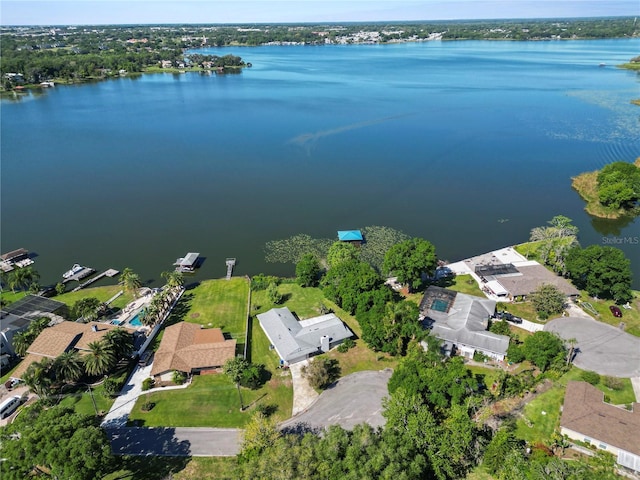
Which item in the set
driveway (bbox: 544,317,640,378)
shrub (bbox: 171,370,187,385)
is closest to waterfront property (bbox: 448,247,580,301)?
driveway (bbox: 544,317,640,378)

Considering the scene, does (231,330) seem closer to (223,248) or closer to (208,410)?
(208,410)

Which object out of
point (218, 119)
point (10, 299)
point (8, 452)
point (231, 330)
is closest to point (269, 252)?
point (231, 330)

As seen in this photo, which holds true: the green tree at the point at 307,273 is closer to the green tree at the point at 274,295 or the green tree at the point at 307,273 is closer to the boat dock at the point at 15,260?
the green tree at the point at 274,295

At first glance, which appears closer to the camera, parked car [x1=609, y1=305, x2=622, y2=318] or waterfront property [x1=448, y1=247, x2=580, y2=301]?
parked car [x1=609, y1=305, x2=622, y2=318]

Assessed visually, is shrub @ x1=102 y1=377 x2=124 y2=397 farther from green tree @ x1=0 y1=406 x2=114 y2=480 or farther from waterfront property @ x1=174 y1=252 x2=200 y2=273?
waterfront property @ x1=174 y1=252 x2=200 y2=273

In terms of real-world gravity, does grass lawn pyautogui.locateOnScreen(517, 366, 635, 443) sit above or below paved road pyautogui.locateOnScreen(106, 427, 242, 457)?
above

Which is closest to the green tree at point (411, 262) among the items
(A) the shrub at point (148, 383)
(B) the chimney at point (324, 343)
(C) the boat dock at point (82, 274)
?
(B) the chimney at point (324, 343)

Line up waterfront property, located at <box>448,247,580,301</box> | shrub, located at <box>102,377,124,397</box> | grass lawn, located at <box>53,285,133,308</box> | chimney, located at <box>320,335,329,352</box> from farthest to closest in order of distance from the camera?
grass lawn, located at <box>53,285,133,308</box> < waterfront property, located at <box>448,247,580,301</box> < chimney, located at <box>320,335,329,352</box> < shrub, located at <box>102,377,124,397</box>
